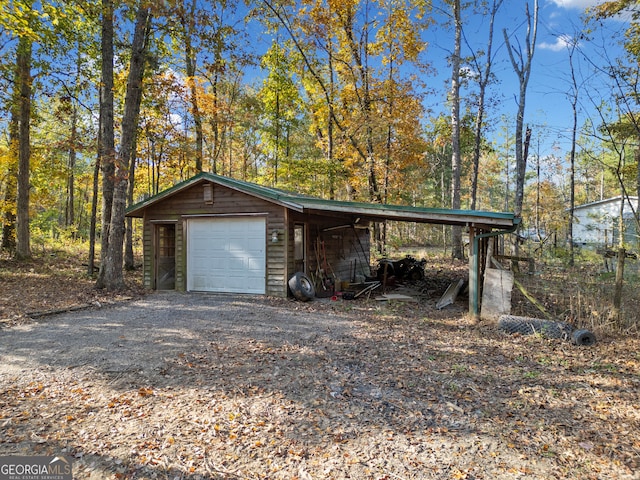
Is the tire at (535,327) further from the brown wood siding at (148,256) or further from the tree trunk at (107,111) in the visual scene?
Result: the tree trunk at (107,111)

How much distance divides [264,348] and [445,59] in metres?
16.1

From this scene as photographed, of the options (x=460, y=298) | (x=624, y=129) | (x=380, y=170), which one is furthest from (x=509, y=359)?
(x=380, y=170)

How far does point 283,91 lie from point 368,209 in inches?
512

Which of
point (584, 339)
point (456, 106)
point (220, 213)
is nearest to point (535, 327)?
point (584, 339)

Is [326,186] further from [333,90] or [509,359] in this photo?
[509,359]

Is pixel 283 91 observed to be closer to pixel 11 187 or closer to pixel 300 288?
pixel 11 187

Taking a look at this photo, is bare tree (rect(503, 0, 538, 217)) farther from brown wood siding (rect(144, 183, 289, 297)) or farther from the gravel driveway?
the gravel driveway

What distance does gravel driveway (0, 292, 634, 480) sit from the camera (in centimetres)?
271

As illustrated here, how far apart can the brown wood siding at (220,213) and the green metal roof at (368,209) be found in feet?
0.76

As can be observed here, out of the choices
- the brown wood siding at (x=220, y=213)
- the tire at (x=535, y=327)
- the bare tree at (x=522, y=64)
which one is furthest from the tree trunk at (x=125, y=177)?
the bare tree at (x=522, y=64)

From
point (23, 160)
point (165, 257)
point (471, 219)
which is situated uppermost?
point (23, 160)

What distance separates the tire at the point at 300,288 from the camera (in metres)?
8.98

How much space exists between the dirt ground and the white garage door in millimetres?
3208

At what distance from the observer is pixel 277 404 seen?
3582 mm
